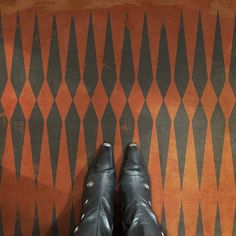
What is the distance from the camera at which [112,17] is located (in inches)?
63.4

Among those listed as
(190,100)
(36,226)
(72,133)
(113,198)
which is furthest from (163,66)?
(36,226)

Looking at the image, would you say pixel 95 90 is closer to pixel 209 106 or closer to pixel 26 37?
pixel 26 37

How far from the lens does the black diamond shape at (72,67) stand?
1604 millimetres

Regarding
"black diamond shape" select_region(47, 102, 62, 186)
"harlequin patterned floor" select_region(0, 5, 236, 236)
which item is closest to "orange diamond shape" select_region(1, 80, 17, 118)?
"harlequin patterned floor" select_region(0, 5, 236, 236)

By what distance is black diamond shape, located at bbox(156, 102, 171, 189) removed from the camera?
159cm

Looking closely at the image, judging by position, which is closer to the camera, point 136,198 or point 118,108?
point 136,198

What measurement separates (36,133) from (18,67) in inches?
12.4

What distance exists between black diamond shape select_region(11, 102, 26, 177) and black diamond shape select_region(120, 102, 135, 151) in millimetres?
452

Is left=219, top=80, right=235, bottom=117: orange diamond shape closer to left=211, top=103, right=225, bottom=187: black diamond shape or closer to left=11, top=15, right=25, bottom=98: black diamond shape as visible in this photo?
left=211, top=103, right=225, bottom=187: black diamond shape

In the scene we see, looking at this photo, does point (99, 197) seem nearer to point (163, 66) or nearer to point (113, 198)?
point (113, 198)

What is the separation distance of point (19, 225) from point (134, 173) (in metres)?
0.58

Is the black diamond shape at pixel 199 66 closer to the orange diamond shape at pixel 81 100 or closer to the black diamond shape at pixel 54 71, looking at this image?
the orange diamond shape at pixel 81 100

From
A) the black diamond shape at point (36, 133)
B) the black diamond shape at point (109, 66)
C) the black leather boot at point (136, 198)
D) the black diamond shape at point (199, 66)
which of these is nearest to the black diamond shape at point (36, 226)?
the black diamond shape at point (36, 133)

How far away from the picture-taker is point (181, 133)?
1.59 m
